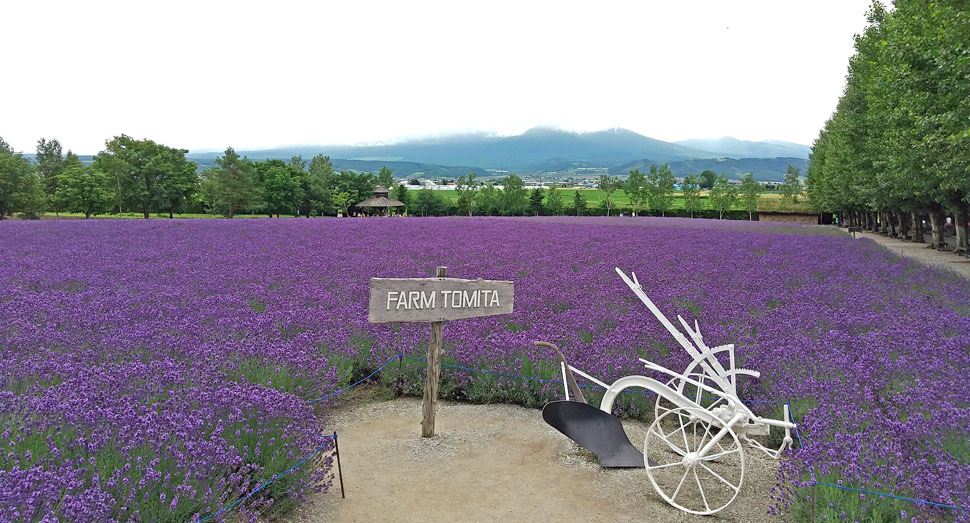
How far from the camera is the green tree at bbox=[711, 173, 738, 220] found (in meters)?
68.9

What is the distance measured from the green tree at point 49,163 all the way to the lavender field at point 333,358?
2512 inches

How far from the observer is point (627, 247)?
16.2 metres

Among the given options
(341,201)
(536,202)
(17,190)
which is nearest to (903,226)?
(536,202)

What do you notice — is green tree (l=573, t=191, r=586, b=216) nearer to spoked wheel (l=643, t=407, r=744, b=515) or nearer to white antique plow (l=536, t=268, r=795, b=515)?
spoked wheel (l=643, t=407, r=744, b=515)

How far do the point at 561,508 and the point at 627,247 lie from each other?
1310 centimetres

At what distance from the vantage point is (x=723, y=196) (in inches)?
2726

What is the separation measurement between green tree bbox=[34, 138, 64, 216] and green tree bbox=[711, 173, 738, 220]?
71017 millimetres

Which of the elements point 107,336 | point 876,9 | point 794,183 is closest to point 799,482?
point 107,336

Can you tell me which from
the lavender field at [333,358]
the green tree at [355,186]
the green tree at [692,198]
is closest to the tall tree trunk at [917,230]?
the lavender field at [333,358]

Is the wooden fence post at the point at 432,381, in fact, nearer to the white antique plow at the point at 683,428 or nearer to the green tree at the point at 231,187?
the white antique plow at the point at 683,428

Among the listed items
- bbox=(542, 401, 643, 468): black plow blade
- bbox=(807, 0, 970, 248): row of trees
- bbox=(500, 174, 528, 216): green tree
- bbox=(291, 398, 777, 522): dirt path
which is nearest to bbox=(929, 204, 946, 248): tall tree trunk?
bbox=(807, 0, 970, 248): row of trees

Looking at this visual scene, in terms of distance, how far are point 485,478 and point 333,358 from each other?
2.19 meters

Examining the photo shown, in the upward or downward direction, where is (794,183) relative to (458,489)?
upward

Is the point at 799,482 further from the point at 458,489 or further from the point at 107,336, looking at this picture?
the point at 107,336
